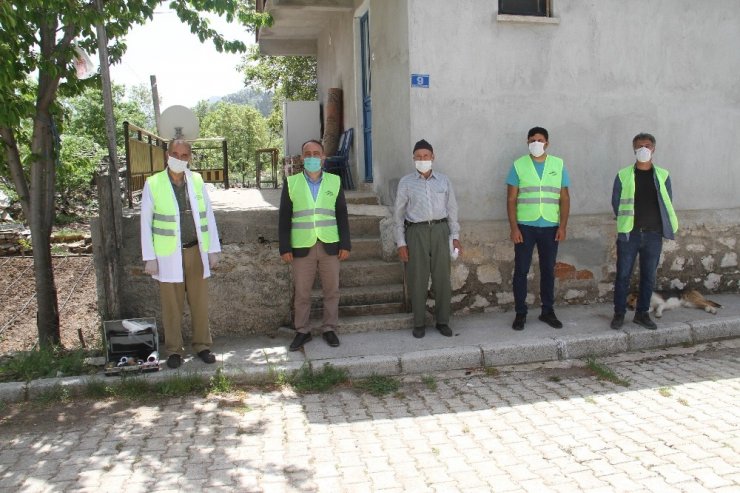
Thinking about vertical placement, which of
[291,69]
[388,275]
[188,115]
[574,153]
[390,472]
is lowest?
[390,472]

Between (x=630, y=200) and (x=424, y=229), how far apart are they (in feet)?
6.74

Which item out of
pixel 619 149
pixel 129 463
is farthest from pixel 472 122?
pixel 129 463

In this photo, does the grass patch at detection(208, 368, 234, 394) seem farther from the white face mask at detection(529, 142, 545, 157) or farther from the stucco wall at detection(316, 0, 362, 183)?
the stucco wall at detection(316, 0, 362, 183)

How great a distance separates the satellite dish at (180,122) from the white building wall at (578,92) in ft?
19.3

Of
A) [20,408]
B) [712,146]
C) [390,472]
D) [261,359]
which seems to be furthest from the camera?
[712,146]

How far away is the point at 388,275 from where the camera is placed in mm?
6500

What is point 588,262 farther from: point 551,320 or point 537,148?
point 537,148

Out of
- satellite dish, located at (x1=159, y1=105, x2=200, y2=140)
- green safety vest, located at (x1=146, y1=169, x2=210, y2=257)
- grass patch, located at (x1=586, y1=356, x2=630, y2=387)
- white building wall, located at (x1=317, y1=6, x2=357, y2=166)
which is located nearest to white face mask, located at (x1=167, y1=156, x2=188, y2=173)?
green safety vest, located at (x1=146, y1=169, x2=210, y2=257)

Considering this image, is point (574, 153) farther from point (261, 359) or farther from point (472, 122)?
point (261, 359)

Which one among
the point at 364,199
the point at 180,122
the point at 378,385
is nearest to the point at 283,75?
the point at 180,122

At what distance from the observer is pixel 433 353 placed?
5410mm

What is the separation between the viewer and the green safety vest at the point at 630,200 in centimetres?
589

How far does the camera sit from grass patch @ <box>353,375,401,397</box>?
16.1 ft

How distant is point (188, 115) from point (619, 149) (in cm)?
841
